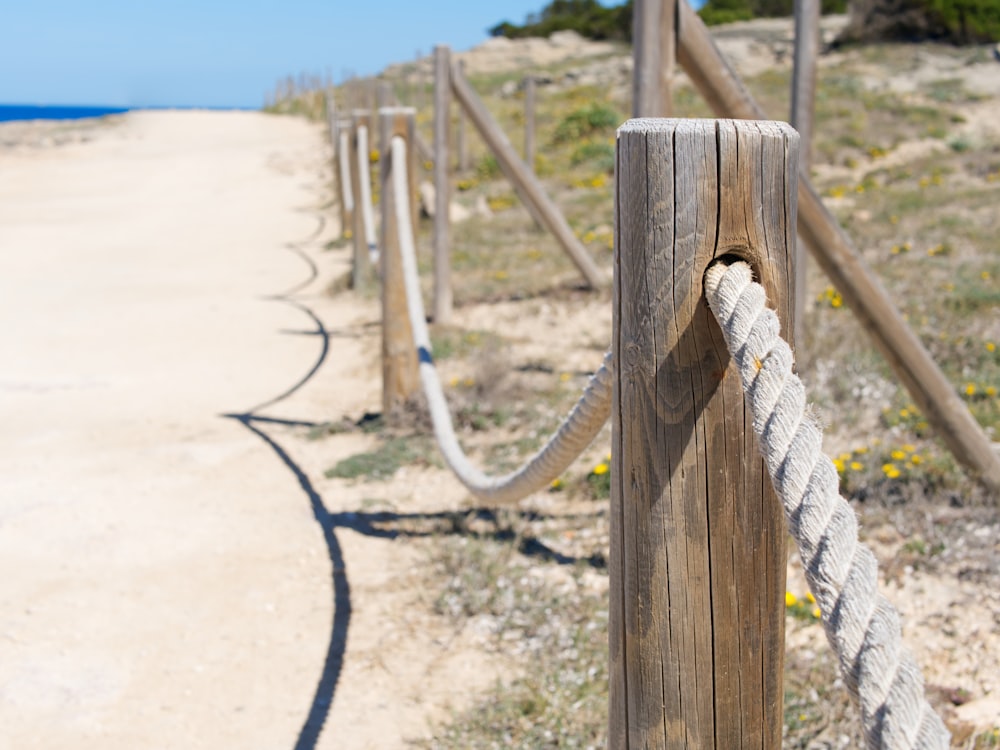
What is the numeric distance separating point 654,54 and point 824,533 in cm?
275

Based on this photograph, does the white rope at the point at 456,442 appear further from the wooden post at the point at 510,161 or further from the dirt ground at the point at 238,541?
the wooden post at the point at 510,161

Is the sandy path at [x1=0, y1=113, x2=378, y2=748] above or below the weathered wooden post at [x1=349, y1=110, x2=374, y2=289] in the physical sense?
below

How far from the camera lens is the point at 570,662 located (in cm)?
273

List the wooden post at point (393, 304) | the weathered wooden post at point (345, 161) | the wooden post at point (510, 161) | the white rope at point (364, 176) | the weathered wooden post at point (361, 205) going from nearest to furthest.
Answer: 1. the wooden post at point (393, 304)
2. the wooden post at point (510, 161)
3. the white rope at point (364, 176)
4. the weathered wooden post at point (361, 205)
5. the weathered wooden post at point (345, 161)

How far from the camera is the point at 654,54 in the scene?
3477 millimetres

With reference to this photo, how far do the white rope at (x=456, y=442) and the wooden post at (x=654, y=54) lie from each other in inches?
47.2

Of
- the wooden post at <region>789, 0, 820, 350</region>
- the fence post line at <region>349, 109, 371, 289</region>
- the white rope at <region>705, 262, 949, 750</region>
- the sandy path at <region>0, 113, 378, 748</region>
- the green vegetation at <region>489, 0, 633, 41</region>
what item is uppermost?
the green vegetation at <region>489, 0, 633, 41</region>

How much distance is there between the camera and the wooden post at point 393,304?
446cm

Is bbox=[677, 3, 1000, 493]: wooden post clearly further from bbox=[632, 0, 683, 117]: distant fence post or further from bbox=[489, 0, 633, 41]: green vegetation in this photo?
bbox=[489, 0, 633, 41]: green vegetation

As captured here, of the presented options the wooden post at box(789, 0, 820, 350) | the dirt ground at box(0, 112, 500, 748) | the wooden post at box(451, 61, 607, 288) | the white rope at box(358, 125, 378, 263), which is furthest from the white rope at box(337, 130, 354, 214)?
the wooden post at box(789, 0, 820, 350)

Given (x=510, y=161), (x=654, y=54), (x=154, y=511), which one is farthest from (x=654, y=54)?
(x=510, y=161)

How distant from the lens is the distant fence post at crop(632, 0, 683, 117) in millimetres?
3426

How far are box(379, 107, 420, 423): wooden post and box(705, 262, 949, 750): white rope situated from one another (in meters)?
3.34

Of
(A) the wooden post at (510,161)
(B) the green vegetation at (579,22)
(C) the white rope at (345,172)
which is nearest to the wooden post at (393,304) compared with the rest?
(A) the wooden post at (510,161)
